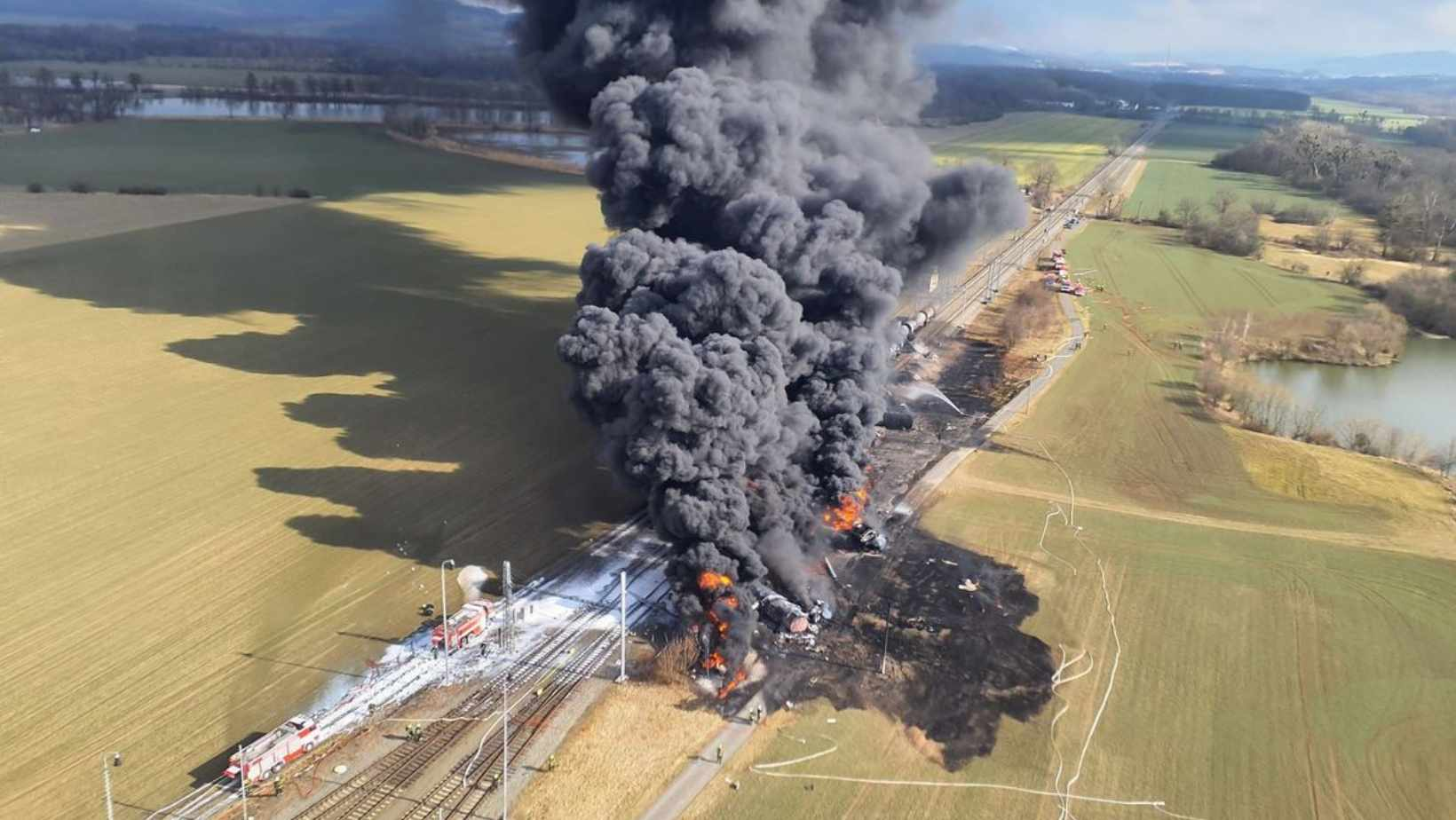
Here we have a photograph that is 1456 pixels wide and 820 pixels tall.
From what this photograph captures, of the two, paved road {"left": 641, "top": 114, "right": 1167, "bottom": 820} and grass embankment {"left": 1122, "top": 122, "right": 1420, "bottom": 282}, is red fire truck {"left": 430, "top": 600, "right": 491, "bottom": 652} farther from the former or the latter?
grass embankment {"left": 1122, "top": 122, "right": 1420, "bottom": 282}

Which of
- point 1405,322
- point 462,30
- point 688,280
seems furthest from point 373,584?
point 462,30

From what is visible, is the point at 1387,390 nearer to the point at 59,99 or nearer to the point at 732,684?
the point at 732,684

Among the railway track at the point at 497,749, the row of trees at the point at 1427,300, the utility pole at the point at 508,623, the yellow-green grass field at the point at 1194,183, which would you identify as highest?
the yellow-green grass field at the point at 1194,183

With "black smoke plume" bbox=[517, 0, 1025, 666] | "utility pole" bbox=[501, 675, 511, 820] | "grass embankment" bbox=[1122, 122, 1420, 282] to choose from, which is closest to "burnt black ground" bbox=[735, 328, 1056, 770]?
"black smoke plume" bbox=[517, 0, 1025, 666]

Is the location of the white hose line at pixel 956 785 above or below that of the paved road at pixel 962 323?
below

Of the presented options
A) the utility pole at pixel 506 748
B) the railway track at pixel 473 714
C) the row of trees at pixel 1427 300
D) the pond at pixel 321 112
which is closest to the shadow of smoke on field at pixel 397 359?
the railway track at pixel 473 714

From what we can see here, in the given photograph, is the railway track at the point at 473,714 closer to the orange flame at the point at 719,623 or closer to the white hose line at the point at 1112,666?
the orange flame at the point at 719,623

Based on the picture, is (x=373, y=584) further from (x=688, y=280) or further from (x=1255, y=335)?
(x=1255, y=335)
